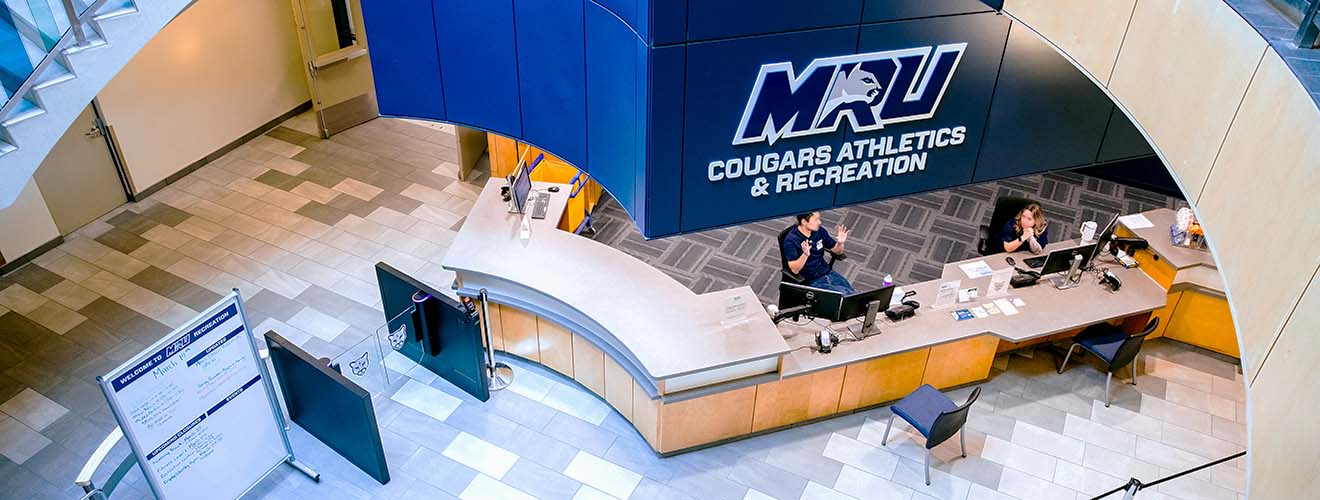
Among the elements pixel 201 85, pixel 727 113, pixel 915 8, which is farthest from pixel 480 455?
pixel 201 85

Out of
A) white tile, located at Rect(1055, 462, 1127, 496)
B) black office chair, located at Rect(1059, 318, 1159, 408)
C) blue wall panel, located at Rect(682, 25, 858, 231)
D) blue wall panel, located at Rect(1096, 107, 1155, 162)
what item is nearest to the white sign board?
blue wall panel, located at Rect(682, 25, 858, 231)

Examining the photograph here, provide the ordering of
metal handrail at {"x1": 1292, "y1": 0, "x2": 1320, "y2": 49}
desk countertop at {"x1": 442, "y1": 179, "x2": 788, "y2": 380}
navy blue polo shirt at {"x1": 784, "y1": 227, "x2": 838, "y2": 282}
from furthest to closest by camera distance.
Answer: navy blue polo shirt at {"x1": 784, "y1": 227, "x2": 838, "y2": 282} < desk countertop at {"x1": 442, "y1": 179, "x2": 788, "y2": 380} < metal handrail at {"x1": 1292, "y1": 0, "x2": 1320, "y2": 49}

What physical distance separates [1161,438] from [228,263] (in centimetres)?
878

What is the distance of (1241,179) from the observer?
3385mm

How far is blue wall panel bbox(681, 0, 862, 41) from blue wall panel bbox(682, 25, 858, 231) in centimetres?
5

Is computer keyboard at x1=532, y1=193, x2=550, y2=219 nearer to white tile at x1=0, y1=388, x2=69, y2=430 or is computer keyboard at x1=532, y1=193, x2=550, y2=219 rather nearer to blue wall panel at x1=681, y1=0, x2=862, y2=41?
blue wall panel at x1=681, y1=0, x2=862, y2=41

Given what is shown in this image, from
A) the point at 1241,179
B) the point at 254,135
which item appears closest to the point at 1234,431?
the point at 1241,179

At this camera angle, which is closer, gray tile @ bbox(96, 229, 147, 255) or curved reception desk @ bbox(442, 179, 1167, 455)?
curved reception desk @ bbox(442, 179, 1167, 455)

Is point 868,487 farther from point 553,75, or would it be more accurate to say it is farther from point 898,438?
point 553,75

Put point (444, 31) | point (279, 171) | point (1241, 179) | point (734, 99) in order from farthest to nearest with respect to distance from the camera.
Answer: point (279, 171) < point (444, 31) < point (734, 99) < point (1241, 179)

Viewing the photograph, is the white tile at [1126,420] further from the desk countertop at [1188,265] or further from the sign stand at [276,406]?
the sign stand at [276,406]

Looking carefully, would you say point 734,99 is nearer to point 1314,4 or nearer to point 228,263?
point 1314,4

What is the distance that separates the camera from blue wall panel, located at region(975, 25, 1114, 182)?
573 centimetres

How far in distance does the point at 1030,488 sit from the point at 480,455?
422 cm
